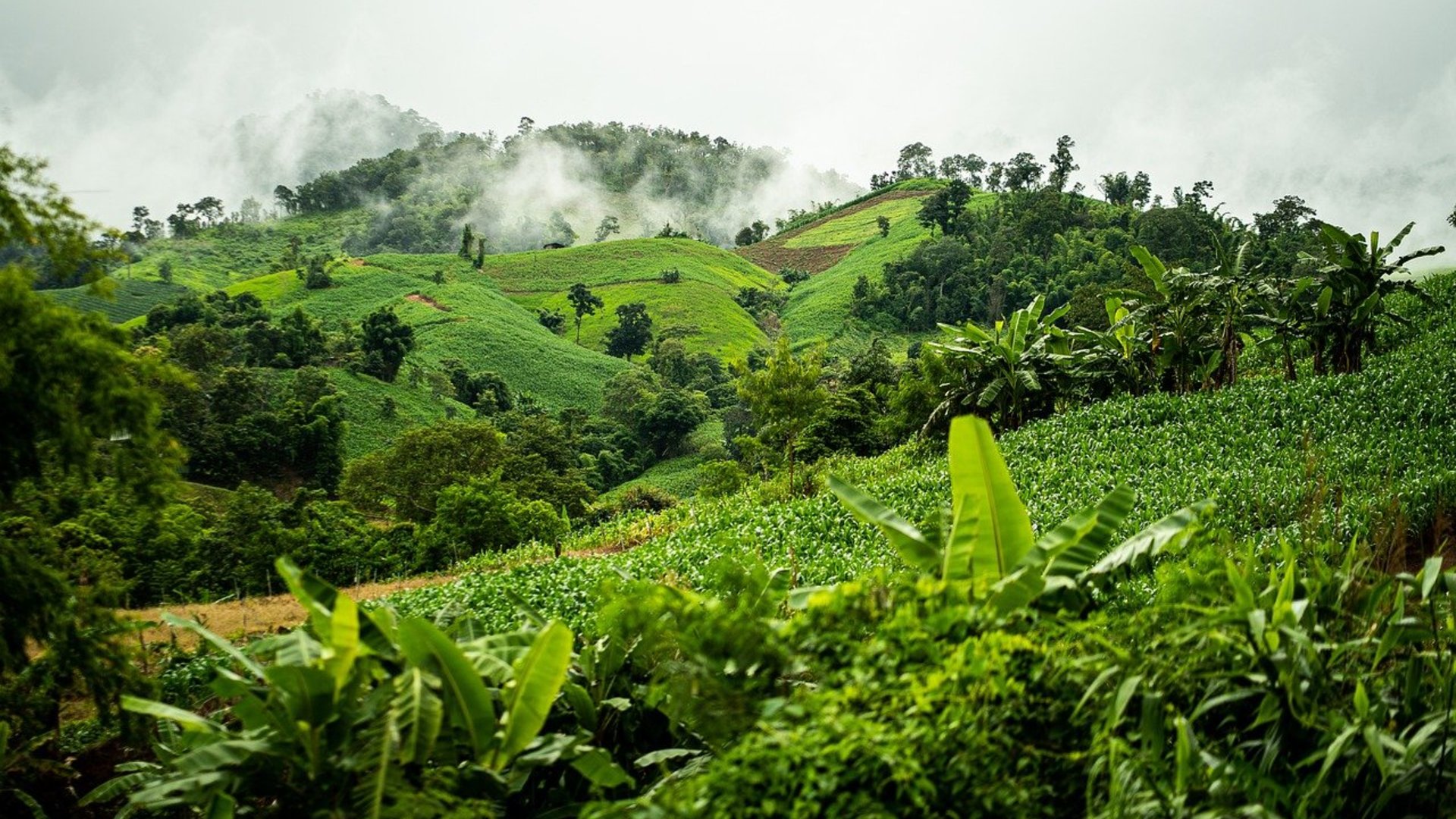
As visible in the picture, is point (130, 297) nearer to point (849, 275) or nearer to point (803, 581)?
point (849, 275)

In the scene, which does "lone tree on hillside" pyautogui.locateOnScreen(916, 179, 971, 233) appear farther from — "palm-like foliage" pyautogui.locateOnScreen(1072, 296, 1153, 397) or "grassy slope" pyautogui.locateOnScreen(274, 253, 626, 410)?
"palm-like foliage" pyautogui.locateOnScreen(1072, 296, 1153, 397)

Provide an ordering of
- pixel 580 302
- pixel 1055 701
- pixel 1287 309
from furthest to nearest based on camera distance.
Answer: pixel 580 302
pixel 1287 309
pixel 1055 701

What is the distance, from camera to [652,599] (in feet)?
10.4

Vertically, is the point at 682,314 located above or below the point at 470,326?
above

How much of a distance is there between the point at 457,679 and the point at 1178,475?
11178 millimetres

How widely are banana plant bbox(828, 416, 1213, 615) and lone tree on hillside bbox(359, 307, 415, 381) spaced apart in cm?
4621

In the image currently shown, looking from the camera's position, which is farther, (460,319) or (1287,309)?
(460,319)

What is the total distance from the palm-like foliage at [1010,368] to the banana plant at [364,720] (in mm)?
14195

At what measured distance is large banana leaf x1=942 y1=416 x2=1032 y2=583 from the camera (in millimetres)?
3598

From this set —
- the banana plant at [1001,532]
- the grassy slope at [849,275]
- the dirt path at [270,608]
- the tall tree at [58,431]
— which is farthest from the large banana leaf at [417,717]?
the grassy slope at [849,275]

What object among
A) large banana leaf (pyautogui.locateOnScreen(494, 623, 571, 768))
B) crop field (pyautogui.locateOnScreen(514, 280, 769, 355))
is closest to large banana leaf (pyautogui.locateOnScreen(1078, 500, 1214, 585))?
large banana leaf (pyautogui.locateOnScreen(494, 623, 571, 768))

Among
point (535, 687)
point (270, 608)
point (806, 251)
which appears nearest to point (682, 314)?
point (806, 251)

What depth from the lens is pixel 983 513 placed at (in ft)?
11.9

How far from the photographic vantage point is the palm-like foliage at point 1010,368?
1678cm
